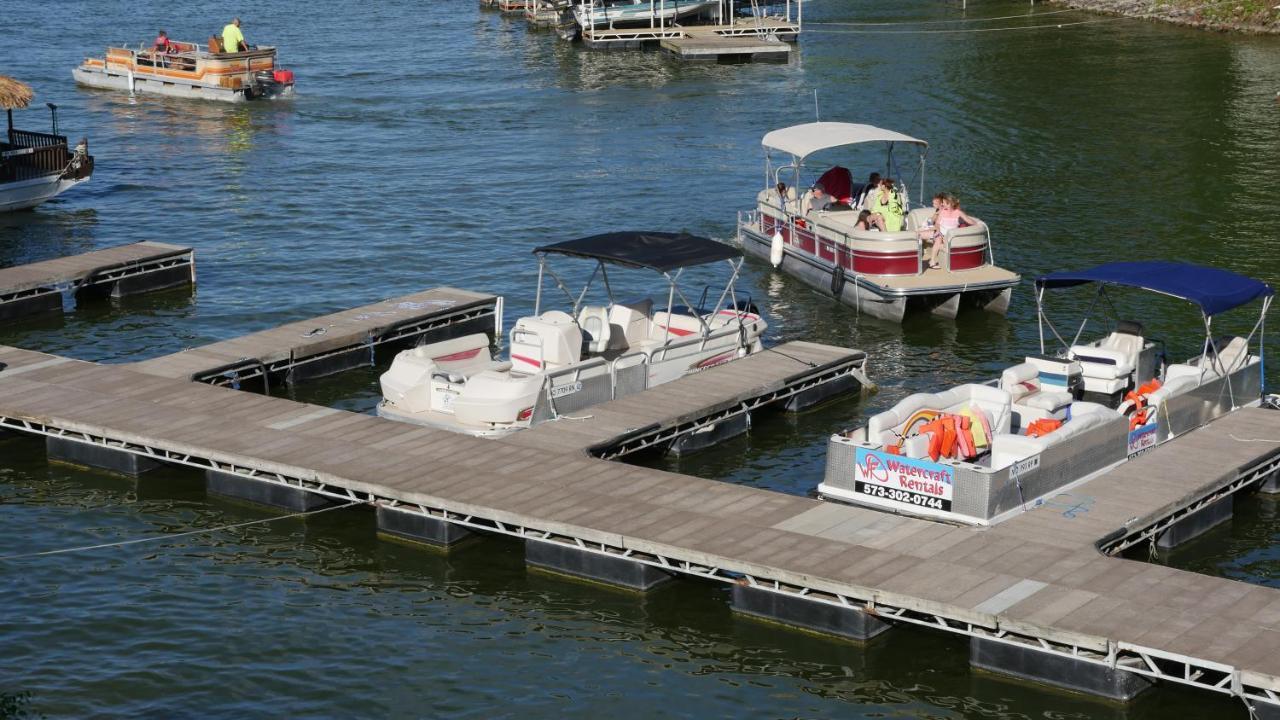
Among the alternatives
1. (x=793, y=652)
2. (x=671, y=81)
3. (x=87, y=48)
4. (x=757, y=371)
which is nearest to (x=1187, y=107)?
(x=671, y=81)

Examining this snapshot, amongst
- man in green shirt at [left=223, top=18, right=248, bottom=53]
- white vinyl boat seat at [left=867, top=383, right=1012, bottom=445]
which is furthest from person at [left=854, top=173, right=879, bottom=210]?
man in green shirt at [left=223, top=18, right=248, bottom=53]

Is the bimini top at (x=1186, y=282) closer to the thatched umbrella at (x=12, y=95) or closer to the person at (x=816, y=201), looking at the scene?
the person at (x=816, y=201)

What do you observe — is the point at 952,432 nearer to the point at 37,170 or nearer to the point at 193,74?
the point at 37,170

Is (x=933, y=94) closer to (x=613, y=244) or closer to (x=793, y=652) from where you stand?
(x=613, y=244)

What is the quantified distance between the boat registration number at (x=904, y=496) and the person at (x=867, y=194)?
1400 cm

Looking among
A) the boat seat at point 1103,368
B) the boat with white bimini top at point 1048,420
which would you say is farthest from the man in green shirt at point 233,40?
the boat seat at point 1103,368

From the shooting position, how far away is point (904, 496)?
70.4 ft

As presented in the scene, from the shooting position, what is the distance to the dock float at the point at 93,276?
34.4 meters

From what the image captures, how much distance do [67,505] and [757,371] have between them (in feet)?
36.4

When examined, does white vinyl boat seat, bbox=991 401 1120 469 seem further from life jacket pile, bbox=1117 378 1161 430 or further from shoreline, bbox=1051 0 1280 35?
shoreline, bbox=1051 0 1280 35

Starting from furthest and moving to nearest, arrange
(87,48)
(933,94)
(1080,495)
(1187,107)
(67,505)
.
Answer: (87,48) < (933,94) < (1187,107) < (67,505) < (1080,495)

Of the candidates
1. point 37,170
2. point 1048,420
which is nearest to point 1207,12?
point 37,170

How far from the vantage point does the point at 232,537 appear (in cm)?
2277

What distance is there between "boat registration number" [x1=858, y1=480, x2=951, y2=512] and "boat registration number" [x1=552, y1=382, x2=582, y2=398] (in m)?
5.61
